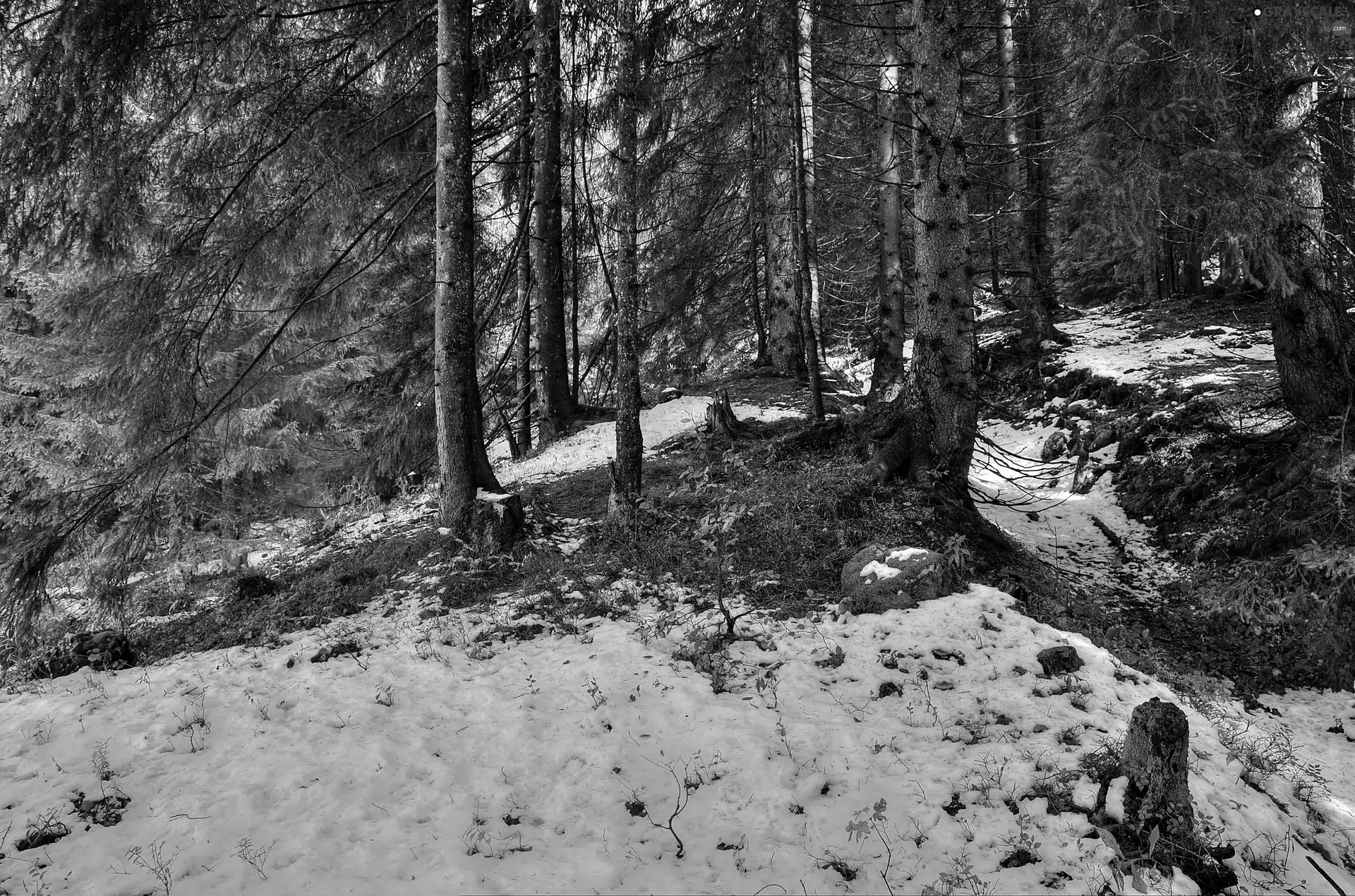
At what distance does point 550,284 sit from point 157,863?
10.2 m

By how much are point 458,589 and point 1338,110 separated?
10626 millimetres

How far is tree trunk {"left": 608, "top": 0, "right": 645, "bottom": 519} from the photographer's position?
6883 mm

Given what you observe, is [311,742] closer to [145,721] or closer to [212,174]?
[145,721]

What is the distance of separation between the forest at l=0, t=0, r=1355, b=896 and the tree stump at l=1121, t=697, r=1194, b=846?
0.25 feet

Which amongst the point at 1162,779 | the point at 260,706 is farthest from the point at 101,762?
the point at 1162,779

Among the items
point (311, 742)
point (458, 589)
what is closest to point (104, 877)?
point (311, 742)

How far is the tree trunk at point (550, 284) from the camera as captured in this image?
10.9 metres

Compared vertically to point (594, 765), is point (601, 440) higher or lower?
higher

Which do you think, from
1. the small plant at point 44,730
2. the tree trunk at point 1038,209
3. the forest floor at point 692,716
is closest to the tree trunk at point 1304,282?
the forest floor at point 692,716

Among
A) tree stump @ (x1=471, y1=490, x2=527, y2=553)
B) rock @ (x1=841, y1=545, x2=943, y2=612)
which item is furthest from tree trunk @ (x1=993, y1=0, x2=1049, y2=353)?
tree stump @ (x1=471, y1=490, x2=527, y2=553)

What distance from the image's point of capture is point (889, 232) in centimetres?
1391

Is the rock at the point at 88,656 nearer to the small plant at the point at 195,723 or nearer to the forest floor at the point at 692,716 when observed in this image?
the forest floor at the point at 692,716

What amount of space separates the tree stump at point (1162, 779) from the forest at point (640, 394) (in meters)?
0.07

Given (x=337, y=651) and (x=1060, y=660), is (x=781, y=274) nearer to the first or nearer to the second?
(x=1060, y=660)
